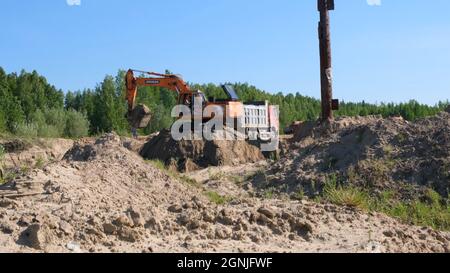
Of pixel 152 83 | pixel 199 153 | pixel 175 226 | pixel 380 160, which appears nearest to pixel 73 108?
pixel 152 83

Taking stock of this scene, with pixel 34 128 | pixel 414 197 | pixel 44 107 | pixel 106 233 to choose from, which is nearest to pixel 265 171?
pixel 414 197

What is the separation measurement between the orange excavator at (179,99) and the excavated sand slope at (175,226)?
13.1 m

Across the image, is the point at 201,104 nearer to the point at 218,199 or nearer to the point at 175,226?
the point at 218,199

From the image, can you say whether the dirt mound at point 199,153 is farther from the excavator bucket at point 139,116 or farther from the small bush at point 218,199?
the small bush at point 218,199

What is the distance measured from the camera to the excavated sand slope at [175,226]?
5340mm

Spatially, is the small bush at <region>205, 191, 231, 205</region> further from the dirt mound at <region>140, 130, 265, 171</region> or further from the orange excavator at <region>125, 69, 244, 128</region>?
the orange excavator at <region>125, 69, 244, 128</region>

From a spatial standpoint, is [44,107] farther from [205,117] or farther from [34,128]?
[205,117]

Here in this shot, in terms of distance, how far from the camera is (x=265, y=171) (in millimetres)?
13531

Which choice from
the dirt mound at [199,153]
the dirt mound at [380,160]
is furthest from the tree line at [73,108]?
the dirt mound at [380,160]

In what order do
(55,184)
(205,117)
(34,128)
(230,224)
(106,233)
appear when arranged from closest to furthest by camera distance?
(106,233)
(230,224)
(55,184)
(205,117)
(34,128)

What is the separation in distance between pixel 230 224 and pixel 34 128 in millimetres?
25857

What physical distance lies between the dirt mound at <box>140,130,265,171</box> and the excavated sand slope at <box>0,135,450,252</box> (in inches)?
400

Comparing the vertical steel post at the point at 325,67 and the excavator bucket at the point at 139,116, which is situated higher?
the vertical steel post at the point at 325,67
